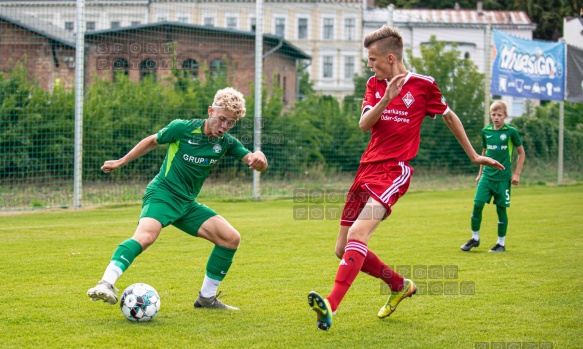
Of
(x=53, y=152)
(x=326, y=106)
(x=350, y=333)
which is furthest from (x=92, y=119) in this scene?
(x=350, y=333)

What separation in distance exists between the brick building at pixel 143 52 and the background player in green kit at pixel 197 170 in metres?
11.3

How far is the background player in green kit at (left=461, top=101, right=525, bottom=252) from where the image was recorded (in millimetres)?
10125

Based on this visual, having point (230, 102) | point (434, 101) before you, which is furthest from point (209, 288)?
point (434, 101)

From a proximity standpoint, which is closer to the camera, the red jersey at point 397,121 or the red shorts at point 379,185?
the red shorts at point 379,185

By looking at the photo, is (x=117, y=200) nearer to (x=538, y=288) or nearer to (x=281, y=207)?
(x=281, y=207)

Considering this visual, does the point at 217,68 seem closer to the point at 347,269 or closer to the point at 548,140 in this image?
the point at 548,140

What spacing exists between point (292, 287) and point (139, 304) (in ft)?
6.30

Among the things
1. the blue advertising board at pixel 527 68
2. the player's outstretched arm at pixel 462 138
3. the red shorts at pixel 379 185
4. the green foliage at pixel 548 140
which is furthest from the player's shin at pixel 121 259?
the green foliage at pixel 548 140

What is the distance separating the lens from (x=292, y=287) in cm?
717

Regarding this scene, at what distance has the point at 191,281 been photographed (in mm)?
7473

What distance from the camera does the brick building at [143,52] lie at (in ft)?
61.6

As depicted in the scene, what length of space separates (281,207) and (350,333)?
422 inches

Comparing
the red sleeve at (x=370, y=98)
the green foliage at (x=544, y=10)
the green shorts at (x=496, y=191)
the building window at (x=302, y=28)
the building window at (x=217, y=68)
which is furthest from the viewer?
the green foliage at (x=544, y=10)

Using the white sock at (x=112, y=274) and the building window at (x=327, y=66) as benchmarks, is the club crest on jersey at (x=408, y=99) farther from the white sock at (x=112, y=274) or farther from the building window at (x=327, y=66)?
the building window at (x=327, y=66)
